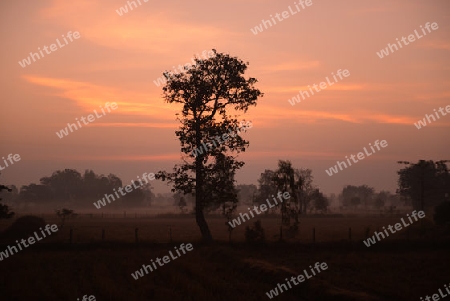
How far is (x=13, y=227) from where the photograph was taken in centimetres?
5084

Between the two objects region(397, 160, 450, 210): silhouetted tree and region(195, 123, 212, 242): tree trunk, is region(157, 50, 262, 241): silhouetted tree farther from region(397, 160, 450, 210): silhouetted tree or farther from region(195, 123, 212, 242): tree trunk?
region(397, 160, 450, 210): silhouetted tree

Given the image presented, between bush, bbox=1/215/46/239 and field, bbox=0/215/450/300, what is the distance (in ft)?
50.5

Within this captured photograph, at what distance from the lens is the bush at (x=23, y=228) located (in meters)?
48.9

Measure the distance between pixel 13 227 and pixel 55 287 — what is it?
33334 mm

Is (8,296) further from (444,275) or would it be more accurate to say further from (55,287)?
(444,275)

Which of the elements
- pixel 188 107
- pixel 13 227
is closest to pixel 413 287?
pixel 188 107

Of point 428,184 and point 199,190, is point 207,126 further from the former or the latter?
point 428,184

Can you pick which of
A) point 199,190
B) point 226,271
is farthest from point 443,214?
point 226,271

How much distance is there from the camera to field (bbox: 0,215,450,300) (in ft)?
66.9

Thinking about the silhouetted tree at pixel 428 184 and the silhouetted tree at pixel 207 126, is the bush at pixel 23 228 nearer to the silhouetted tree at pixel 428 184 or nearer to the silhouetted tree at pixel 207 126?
the silhouetted tree at pixel 207 126

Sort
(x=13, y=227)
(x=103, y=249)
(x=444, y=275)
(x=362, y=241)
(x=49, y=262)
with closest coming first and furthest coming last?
(x=444, y=275)
(x=49, y=262)
(x=103, y=249)
(x=362, y=241)
(x=13, y=227)

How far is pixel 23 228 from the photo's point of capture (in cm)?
5044

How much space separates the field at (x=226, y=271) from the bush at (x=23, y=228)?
15.4 metres

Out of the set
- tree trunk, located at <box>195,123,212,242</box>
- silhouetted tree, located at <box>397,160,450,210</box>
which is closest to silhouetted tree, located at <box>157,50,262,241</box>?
tree trunk, located at <box>195,123,212,242</box>
